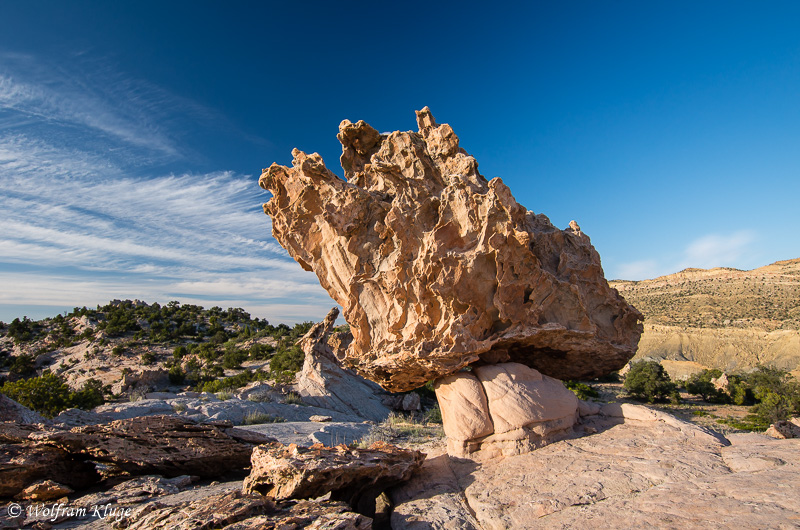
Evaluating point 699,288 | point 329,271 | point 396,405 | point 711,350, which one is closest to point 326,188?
point 329,271

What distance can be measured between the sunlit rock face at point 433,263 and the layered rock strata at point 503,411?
0.60 metres

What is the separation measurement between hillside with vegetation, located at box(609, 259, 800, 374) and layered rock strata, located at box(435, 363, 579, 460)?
49856 mm

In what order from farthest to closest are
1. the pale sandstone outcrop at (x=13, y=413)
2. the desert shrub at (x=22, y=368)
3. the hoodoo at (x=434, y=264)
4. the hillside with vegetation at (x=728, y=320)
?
the hillside with vegetation at (x=728, y=320) < the desert shrub at (x=22, y=368) < the pale sandstone outcrop at (x=13, y=413) < the hoodoo at (x=434, y=264)

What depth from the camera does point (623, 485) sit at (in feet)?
19.8

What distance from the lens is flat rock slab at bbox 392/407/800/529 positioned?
4945 mm

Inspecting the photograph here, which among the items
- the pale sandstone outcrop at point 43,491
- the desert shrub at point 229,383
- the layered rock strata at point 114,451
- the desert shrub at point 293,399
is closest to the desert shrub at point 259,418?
the desert shrub at point 293,399

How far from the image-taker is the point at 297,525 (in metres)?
4.98

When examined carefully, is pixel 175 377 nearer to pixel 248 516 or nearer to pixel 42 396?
pixel 42 396

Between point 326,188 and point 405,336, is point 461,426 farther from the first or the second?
point 326,188

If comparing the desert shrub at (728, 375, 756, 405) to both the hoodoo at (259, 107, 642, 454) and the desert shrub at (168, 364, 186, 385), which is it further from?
Answer: the desert shrub at (168, 364, 186, 385)

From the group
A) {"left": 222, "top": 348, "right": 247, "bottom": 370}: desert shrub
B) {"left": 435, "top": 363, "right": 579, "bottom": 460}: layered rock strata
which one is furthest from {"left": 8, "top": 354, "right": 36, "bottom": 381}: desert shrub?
{"left": 435, "top": 363, "right": 579, "bottom": 460}: layered rock strata

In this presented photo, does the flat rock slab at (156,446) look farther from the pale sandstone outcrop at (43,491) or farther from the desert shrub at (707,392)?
the desert shrub at (707,392)

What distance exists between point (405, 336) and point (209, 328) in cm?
5581

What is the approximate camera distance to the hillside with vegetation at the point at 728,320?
49.3m
